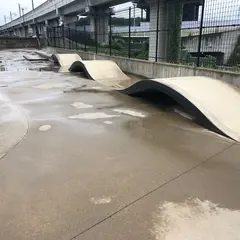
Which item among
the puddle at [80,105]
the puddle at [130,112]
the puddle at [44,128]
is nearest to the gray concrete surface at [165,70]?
the puddle at [130,112]

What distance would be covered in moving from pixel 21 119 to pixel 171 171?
348 centimetres

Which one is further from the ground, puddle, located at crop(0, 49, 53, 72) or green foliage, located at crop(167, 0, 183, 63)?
green foliage, located at crop(167, 0, 183, 63)

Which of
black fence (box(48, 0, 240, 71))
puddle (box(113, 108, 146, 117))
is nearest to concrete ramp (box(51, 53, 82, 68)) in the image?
black fence (box(48, 0, 240, 71))

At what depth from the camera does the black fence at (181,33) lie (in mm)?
8297

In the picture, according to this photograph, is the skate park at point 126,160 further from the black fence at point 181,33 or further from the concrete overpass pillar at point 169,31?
the concrete overpass pillar at point 169,31

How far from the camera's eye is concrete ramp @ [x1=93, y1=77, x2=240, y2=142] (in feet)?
15.7

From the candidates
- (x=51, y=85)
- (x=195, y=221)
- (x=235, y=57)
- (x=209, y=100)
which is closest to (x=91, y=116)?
(x=209, y=100)

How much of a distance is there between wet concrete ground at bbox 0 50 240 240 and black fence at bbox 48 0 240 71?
169 inches

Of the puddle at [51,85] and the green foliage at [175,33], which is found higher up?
the green foliage at [175,33]

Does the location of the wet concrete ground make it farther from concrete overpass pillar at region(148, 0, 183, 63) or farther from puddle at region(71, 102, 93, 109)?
concrete overpass pillar at region(148, 0, 183, 63)

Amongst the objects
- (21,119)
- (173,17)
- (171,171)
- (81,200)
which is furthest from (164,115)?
(173,17)

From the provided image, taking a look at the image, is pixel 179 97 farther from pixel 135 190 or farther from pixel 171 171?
pixel 135 190

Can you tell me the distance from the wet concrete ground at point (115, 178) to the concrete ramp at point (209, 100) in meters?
0.24

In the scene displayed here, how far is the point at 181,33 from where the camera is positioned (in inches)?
583
